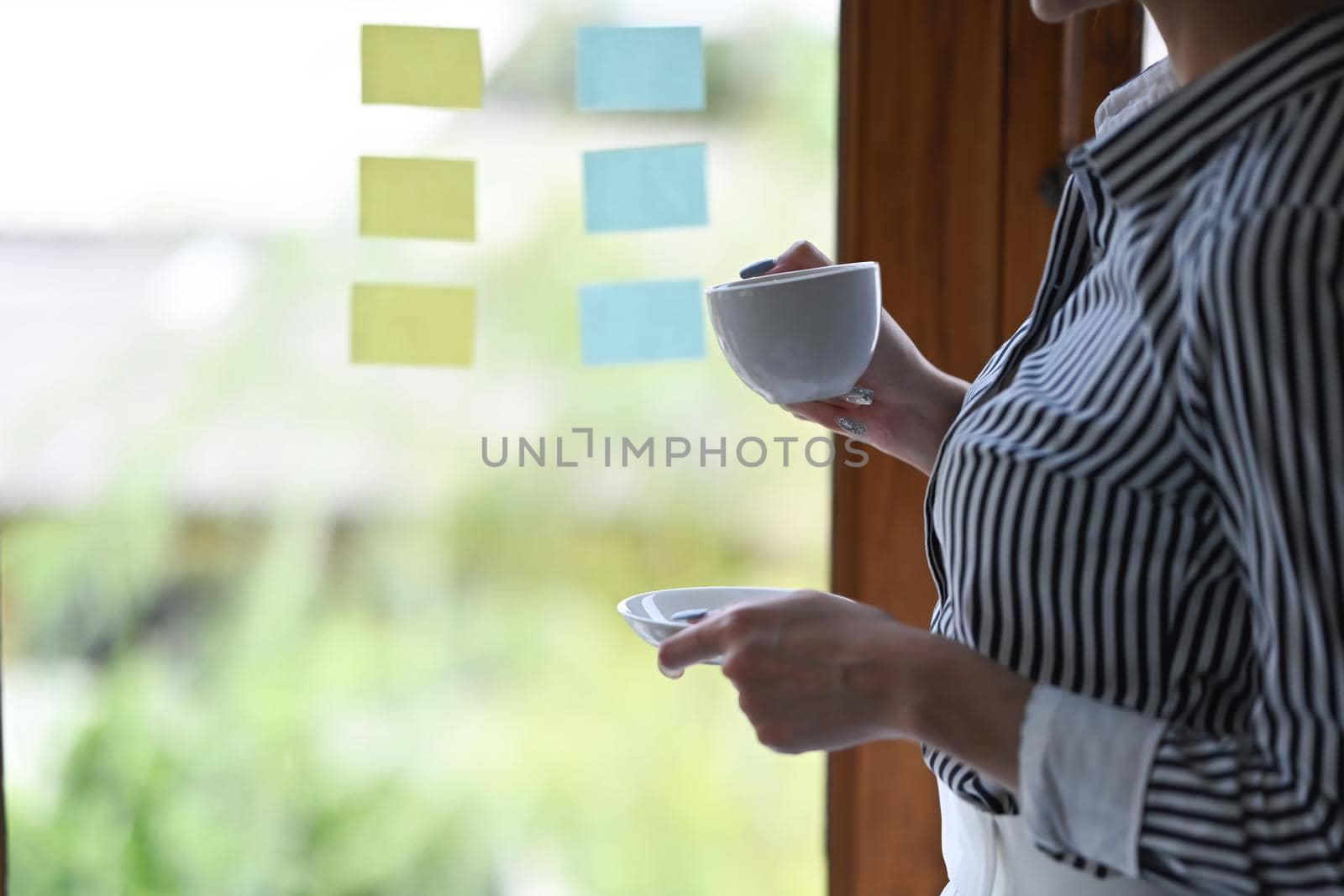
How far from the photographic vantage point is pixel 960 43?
3.35 ft

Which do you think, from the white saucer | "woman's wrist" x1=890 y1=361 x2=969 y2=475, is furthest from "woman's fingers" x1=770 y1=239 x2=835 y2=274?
the white saucer

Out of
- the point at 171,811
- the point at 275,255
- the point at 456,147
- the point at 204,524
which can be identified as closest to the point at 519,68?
the point at 456,147

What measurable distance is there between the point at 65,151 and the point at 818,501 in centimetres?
75

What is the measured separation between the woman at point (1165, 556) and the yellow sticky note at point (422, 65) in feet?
2.04

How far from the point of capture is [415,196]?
3.31 ft

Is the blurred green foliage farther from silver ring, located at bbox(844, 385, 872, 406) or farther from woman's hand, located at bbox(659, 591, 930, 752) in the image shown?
woman's hand, located at bbox(659, 591, 930, 752)

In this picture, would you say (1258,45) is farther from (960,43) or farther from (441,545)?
(441,545)

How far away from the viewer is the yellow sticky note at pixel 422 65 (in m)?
0.99

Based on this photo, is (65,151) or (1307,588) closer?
(1307,588)

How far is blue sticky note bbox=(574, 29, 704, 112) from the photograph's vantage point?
101 cm

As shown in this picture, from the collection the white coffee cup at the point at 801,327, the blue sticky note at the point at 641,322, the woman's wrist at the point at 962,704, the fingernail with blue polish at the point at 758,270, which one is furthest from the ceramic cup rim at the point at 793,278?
the blue sticky note at the point at 641,322

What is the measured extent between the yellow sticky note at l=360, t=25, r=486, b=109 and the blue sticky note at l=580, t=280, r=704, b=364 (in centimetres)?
21

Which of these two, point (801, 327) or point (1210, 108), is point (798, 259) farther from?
point (1210, 108)

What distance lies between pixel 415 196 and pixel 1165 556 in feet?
2.43
